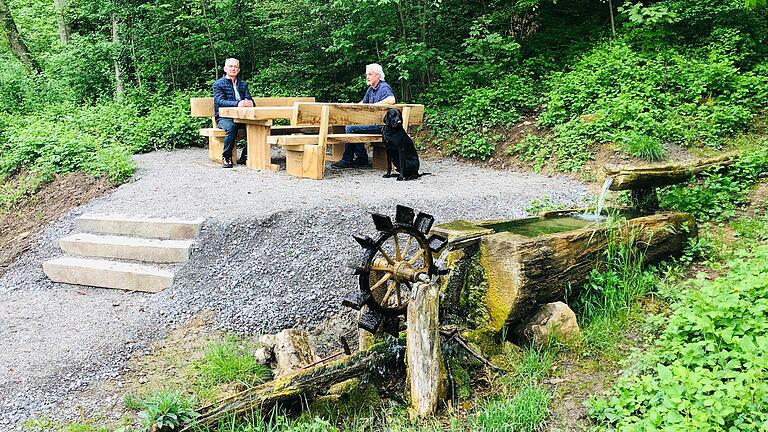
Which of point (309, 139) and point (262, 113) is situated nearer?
point (309, 139)

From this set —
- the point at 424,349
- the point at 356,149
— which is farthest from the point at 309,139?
the point at 424,349

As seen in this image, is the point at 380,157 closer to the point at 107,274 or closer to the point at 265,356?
the point at 107,274

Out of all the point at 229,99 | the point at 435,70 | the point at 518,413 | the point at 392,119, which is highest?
the point at 435,70

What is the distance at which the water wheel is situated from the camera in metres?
4.34

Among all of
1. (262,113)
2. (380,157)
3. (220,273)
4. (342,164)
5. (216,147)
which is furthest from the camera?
(216,147)

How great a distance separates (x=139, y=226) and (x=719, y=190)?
612 cm

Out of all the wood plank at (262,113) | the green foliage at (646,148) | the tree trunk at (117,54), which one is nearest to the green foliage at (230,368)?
the wood plank at (262,113)

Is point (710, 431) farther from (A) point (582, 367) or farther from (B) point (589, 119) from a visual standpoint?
(B) point (589, 119)

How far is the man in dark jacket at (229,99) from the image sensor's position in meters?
9.36

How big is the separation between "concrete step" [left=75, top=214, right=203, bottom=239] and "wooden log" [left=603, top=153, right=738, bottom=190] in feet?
13.4

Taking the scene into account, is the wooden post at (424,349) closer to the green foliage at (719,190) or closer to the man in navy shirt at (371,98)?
the green foliage at (719,190)

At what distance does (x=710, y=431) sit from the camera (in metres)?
3.00

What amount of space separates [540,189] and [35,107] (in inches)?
488

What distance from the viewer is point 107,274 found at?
586 cm
